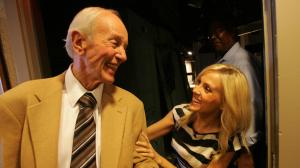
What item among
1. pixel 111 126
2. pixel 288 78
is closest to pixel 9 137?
pixel 111 126

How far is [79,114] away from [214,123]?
22.9 inches

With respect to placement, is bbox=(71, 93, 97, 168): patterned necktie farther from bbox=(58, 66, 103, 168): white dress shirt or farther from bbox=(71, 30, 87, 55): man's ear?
bbox=(71, 30, 87, 55): man's ear

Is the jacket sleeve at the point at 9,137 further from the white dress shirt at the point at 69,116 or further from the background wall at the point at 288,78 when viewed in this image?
the background wall at the point at 288,78

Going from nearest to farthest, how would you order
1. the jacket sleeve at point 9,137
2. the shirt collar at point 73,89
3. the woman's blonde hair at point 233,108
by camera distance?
the jacket sleeve at point 9,137 < the shirt collar at point 73,89 < the woman's blonde hair at point 233,108

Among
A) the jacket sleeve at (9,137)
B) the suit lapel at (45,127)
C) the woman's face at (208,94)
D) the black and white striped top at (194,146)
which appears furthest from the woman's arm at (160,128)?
the jacket sleeve at (9,137)

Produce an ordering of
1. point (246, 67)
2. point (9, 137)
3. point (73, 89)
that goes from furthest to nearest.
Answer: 1. point (246, 67)
2. point (73, 89)
3. point (9, 137)

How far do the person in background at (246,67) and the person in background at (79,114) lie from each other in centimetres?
55

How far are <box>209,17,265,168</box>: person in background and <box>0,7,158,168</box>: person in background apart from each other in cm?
55

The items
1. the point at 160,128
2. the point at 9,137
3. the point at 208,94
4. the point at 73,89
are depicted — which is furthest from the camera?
the point at 160,128

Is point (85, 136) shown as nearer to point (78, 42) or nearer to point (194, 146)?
A: point (78, 42)

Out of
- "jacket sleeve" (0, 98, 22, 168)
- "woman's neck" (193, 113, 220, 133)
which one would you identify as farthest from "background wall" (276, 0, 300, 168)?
"jacket sleeve" (0, 98, 22, 168)

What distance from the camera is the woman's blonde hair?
0.94m

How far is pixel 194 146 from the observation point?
994 millimetres

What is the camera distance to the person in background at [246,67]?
1.14m
